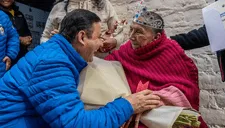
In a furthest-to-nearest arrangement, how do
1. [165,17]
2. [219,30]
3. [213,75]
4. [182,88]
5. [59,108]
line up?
[165,17], [213,75], [182,88], [219,30], [59,108]

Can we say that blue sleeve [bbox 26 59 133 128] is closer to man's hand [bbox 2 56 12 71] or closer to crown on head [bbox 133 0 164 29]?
crown on head [bbox 133 0 164 29]

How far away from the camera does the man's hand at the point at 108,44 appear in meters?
1.68

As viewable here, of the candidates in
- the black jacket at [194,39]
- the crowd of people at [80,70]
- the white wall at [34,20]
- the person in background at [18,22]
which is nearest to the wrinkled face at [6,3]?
the person in background at [18,22]

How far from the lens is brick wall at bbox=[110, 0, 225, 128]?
5.66 ft

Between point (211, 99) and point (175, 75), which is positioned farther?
point (211, 99)

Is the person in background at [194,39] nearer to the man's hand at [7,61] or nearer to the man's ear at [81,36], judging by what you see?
the man's ear at [81,36]

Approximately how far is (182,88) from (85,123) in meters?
0.52

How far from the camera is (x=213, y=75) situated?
5.71 feet

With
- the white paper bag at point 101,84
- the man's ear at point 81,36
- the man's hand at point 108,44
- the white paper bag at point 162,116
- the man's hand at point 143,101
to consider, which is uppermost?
the man's ear at point 81,36

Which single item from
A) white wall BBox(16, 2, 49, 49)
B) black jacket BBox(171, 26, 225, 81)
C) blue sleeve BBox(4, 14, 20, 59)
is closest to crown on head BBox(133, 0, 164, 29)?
black jacket BBox(171, 26, 225, 81)

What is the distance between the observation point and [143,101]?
1.14m

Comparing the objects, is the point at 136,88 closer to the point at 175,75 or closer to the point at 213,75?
the point at 175,75

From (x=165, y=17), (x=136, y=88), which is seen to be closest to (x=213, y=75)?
(x=165, y=17)

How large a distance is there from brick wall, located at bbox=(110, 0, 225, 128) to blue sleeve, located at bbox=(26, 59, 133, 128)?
934 mm
